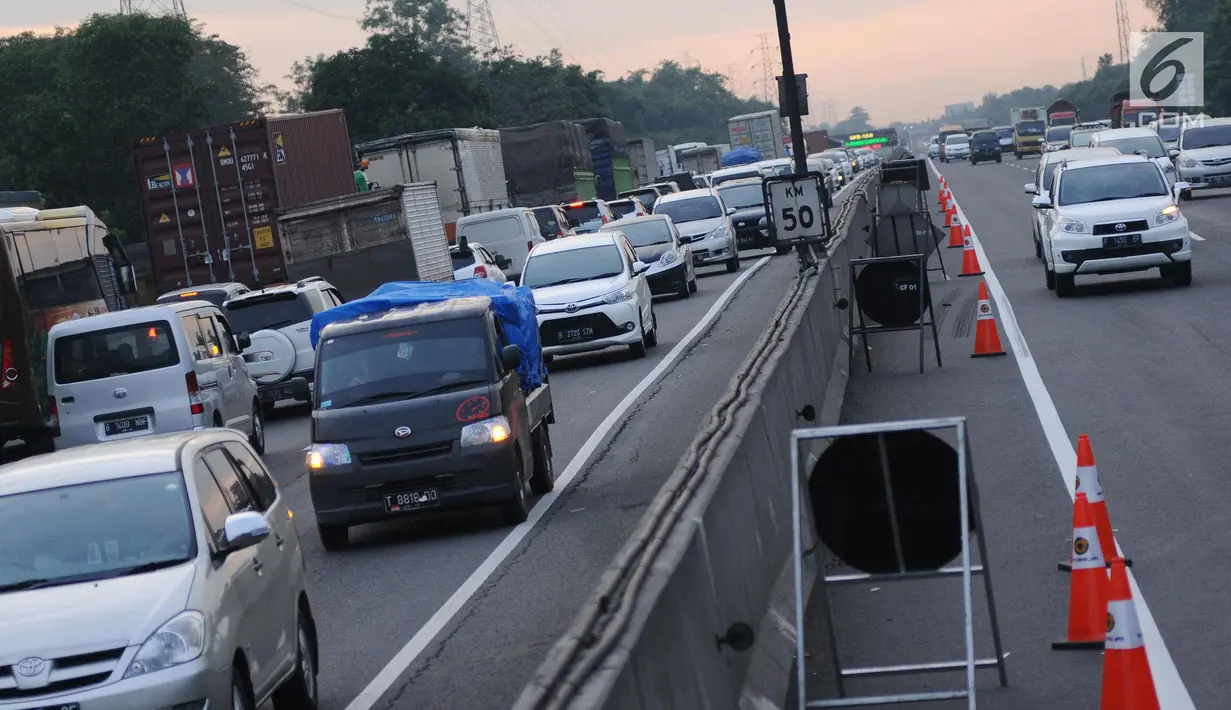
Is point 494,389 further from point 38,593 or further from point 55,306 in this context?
point 55,306

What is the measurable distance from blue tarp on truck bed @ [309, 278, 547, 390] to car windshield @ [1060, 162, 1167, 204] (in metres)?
12.1

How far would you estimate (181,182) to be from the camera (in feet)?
107

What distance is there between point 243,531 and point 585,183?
50.9 metres

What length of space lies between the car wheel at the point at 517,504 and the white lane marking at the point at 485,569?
70 mm

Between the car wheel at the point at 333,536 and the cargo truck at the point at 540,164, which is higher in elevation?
the cargo truck at the point at 540,164

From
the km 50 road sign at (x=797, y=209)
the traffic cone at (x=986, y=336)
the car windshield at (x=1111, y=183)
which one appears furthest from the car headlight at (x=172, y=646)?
the car windshield at (x=1111, y=183)

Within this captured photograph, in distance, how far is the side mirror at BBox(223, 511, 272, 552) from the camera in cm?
746

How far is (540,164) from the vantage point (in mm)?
54719

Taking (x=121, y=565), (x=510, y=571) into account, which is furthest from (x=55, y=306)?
(x=121, y=565)

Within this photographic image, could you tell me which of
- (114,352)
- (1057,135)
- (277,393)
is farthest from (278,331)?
(1057,135)

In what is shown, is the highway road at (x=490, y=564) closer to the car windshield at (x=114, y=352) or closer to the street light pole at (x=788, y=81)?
the car windshield at (x=114, y=352)

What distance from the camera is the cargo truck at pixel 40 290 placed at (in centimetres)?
1967

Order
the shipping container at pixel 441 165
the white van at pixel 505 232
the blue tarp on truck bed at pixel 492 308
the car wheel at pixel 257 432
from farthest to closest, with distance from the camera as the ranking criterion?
the shipping container at pixel 441 165 < the white van at pixel 505 232 < the car wheel at pixel 257 432 < the blue tarp on truck bed at pixel 492 308

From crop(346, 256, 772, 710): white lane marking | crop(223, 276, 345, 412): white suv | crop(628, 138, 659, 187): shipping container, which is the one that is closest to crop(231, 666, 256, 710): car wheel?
crop(346, 256, 772, 710): white lane marking
